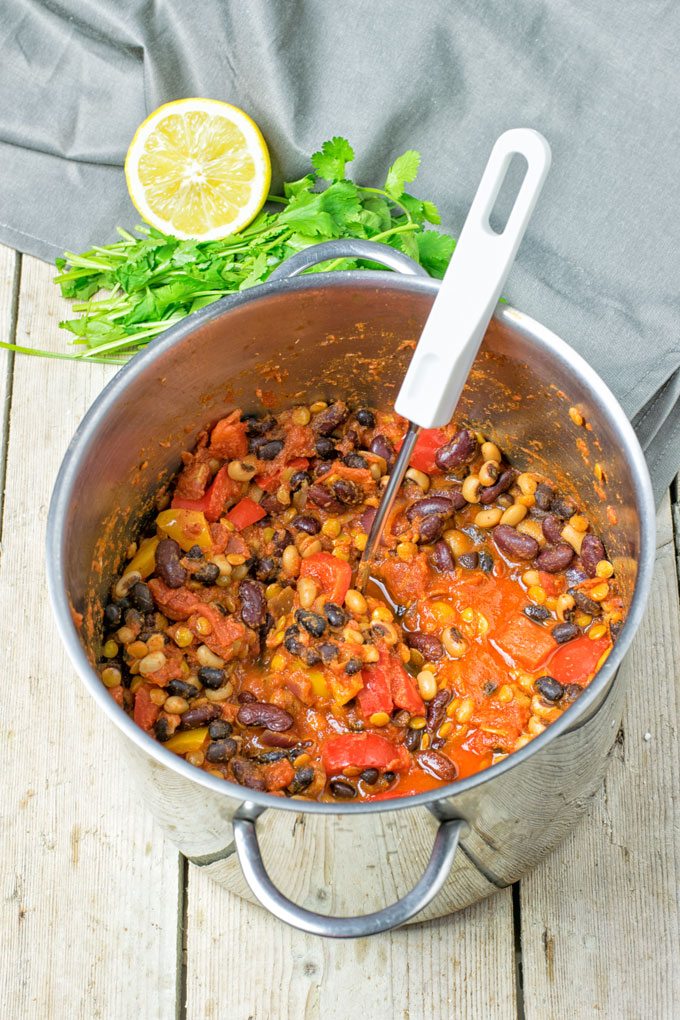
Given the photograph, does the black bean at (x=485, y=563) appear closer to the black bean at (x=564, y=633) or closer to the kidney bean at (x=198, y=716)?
the black bean at (x=564, y=633)

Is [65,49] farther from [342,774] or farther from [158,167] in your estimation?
[342,774]

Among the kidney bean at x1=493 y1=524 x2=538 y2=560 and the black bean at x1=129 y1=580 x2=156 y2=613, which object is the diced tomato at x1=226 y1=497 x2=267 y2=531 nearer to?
the black bean at x1=129 y1=580 x2=156 y2=613

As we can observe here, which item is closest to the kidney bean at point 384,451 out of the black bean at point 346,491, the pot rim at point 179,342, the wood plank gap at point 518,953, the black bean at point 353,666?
the black bean at point 346,491

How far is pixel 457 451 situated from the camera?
2461 millimetres

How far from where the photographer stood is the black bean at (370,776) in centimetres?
210

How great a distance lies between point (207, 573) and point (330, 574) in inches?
10.3

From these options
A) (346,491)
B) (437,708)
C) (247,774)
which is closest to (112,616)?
(247,774)

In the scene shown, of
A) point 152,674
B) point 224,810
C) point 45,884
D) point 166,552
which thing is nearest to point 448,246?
point 166,552

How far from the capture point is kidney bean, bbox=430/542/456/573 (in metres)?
2.37

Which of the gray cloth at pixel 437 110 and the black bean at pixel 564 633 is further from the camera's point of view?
the gray cloth at pixel 437 110


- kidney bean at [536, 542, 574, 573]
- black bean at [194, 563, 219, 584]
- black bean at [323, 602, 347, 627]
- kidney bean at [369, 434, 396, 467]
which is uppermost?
kidney bean at [536, 542, 574, 573]

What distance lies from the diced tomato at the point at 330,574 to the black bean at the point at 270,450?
0.91ft

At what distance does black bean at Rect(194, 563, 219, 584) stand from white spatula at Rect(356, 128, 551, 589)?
0.58 m

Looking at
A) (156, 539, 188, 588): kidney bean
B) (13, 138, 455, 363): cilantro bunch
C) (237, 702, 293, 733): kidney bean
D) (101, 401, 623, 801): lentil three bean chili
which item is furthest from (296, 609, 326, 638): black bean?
(13, 138, 455, 363): cilantro bunch
